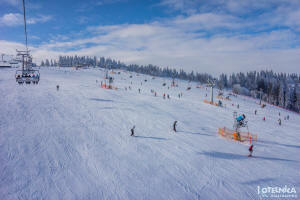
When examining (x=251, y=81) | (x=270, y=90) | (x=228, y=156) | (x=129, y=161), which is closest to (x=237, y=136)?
(x=228, y=156)

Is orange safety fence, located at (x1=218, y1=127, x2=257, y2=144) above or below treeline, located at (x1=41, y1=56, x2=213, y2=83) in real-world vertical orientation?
below

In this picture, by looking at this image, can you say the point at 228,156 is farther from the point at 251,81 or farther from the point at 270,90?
the point at 251,81

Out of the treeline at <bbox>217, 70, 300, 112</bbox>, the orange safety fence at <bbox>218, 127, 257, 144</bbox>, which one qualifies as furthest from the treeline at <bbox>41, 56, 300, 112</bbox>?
the orange safety fence at <bbox>218, 127, 257, 144</bbox>

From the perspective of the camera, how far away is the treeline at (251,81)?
87.8 meters

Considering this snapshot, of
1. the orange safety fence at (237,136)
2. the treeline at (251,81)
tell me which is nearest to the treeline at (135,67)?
the treeline at (251,81)

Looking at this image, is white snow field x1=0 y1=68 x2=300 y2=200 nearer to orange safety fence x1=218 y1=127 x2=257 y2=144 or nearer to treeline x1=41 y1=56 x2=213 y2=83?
orange safety fence x1=218 y1=127 x2=257 y2=144

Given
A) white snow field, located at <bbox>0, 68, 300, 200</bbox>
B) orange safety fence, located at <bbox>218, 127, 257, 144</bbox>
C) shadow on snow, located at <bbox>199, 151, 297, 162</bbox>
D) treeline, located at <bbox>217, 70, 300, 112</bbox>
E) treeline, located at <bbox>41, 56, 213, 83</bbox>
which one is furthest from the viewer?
treeline, located at <bbox>41, 56, 213, 83</bbox>

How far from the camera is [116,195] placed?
806 centimetres

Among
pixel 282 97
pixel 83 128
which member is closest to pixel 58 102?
pixel 83 128

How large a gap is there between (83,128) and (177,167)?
10.1m

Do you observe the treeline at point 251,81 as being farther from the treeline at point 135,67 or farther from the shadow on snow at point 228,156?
the shadow on snow at point 228,156

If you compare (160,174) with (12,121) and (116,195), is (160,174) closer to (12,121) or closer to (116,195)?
(116,195)

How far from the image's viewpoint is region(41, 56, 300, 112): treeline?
288ft

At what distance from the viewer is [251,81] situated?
13562cm
